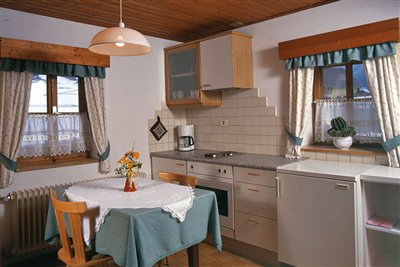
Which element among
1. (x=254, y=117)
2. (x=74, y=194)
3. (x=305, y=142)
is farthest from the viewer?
(x=254, y=117)

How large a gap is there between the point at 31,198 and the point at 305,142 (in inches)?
107

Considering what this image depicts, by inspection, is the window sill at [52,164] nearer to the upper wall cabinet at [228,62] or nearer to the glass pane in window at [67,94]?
the glass pane in window at [67,94]

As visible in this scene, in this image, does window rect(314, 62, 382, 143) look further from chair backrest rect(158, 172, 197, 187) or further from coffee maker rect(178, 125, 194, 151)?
coffee maker rect(178, 125, 194, 151)

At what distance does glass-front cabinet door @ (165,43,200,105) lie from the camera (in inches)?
155

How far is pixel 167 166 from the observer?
3969 mm

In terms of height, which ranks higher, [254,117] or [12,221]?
[254,117]

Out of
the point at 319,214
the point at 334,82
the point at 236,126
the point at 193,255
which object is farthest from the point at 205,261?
the point at 334,82

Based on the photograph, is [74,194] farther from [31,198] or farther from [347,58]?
[347,58]

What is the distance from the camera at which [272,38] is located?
138 inches

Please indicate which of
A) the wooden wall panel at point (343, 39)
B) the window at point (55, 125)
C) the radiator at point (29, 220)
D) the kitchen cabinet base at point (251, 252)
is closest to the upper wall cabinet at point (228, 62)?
the wooden wall panel at point (343, 39)

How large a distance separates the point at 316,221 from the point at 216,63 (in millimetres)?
1963

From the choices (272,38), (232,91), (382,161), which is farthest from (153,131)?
(382,161)

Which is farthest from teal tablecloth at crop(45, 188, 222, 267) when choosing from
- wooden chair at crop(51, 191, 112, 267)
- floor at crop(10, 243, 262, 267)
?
floor at crop(10, 243, 262, 267)

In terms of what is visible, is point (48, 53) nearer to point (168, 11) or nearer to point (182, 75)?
point (168, 11)
